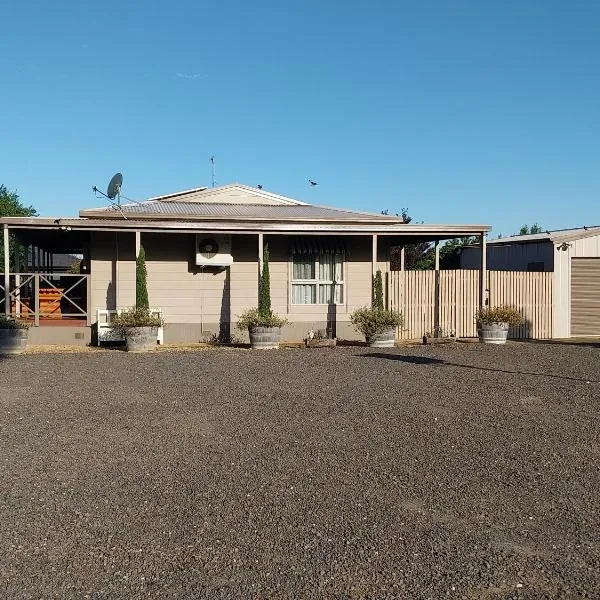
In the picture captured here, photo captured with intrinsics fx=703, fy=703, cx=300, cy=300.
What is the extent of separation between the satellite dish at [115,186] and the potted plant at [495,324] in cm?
898

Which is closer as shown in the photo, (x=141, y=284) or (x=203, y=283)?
(x=141, y=284)

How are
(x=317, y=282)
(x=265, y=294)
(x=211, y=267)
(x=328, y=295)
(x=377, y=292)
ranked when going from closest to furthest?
1. (x=265, y=294)
2. (x=377, y=292)
3. (x=211, y=267)
4. (x=317, y=282)
5. (x=328, y=295)

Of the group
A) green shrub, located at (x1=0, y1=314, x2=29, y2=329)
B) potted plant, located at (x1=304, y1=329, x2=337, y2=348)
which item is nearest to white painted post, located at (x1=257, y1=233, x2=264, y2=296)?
potted plant, located at (x1=304, y1=329, x2=337, y2=348)

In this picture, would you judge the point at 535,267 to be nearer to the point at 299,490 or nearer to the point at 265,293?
the point at 265,293

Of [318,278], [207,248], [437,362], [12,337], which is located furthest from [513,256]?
[12,337]

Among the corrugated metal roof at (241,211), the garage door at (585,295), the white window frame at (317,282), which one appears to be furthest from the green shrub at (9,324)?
the garage door at (585,295)

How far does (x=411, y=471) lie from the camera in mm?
5633

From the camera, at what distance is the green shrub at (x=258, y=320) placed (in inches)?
601

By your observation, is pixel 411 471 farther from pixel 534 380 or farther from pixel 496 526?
pixel 534 380

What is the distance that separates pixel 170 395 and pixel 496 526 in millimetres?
5674

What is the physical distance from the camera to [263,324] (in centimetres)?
1525

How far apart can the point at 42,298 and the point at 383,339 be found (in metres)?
8.36

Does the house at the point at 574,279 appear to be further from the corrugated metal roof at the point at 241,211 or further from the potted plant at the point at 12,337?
the potted plant at the point at 12,337

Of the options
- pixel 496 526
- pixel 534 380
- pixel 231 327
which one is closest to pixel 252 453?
pixel 496 526
